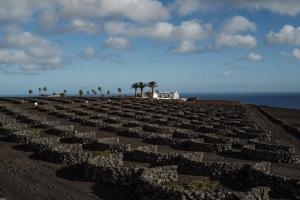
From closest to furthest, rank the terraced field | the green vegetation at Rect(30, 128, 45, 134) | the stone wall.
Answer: the terraced field
the stone wall
the green vegetation at Rect(30, 128, 45, 134)

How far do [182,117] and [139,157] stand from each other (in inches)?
1655

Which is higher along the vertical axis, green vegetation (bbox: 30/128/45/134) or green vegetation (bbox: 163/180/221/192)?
green vegetation (bbox: 30/128/45/134)

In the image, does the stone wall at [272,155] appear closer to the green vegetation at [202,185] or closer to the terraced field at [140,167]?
the terraced field at [140,167]

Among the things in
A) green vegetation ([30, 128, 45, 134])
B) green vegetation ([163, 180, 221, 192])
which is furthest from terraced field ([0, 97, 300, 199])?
green vegetation ([30, 128, 45, 134])

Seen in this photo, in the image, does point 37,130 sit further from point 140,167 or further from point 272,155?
point 272,155

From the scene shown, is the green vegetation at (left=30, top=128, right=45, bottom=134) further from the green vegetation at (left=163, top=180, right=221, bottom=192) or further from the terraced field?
the green vegetation at (left=163, top=180, right=221, bottom=192)

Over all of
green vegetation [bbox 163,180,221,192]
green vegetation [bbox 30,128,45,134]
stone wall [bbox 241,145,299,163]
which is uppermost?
green vegetation [bbox 30,128,45,134]

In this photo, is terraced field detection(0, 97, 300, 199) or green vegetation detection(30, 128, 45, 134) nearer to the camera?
terraced field detection(0, 97, 300, 199)

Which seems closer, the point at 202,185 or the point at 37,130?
the point at 202,185

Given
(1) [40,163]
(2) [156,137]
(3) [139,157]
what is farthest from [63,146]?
(2) [156,137]

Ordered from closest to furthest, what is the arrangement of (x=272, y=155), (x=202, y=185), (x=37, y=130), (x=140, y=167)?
(x=202, y=185), (x=140, y=167), (x=272, y=155), (x=37, y=130)

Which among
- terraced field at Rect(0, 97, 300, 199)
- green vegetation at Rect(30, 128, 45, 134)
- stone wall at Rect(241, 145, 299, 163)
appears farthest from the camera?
green vegetation at Rect(30, 128, 45, 134)

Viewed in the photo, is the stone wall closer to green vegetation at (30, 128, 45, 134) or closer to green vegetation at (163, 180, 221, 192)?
green vegetation at (163, 180, 221, 192)

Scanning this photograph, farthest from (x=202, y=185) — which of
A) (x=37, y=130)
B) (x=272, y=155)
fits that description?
(x=37, y=130)
